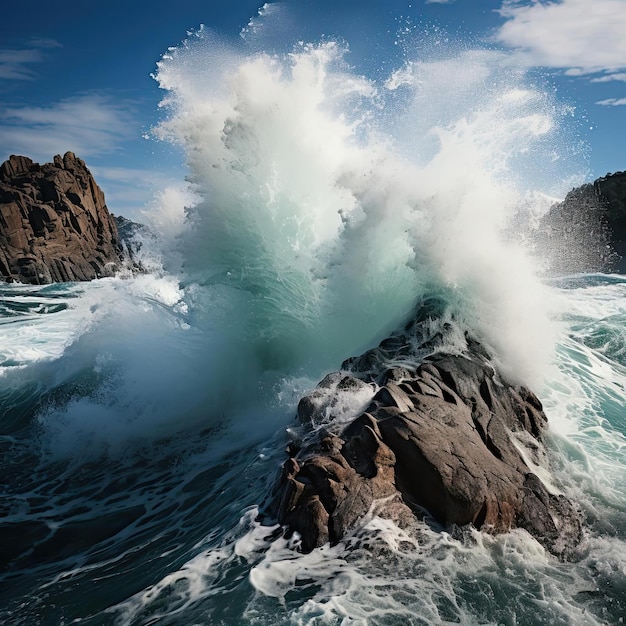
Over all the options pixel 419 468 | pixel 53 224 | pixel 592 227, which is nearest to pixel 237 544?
pixel 419 468

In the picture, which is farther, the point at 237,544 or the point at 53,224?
the point at 53,224

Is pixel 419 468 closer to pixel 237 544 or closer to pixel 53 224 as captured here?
pixel 237 544

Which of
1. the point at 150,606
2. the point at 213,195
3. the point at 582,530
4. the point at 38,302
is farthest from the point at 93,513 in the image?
the point at 38,302

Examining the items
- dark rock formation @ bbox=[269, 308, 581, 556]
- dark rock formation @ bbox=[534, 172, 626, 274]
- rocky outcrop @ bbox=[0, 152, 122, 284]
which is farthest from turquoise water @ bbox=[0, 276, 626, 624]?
rocky outcrop @ bbox=[0, 152, 122, 284]

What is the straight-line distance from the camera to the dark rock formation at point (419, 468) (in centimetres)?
433

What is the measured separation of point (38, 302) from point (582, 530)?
3049cm

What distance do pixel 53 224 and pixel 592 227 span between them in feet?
182

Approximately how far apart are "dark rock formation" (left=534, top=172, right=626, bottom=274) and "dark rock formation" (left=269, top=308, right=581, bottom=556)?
3042 cm

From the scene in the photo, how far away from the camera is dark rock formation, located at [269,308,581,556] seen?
14.2 ft

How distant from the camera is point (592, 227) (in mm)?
41750

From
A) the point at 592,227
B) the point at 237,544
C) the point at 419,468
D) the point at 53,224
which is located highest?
the point at 53,224

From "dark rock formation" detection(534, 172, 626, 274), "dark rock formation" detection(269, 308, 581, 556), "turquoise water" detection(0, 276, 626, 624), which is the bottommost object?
"turquoise water" detection(0, 276, 626, 624)

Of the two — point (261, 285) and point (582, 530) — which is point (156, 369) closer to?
point (261, 285)

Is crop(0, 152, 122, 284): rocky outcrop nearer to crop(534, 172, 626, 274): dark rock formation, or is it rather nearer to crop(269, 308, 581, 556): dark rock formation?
crop(534, 172, 626, 274): dark rock formation
